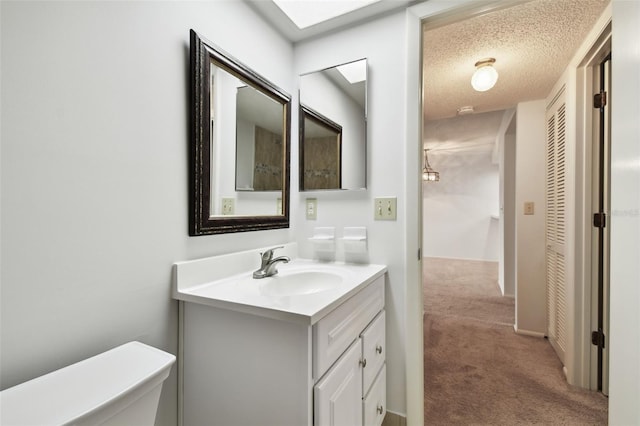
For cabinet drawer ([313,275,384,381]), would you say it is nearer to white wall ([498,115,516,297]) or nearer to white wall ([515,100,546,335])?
white wall ([515,100,546,335])

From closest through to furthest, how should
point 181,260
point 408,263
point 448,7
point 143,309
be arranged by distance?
1. point 143,309
2. point 181,260
3. point 448,7
4. point 408,263

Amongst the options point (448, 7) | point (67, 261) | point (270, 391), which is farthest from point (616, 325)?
point (67, 261)

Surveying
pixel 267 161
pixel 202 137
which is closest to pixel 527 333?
pixel 267 161

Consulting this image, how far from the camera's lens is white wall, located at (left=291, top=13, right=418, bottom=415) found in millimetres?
1440

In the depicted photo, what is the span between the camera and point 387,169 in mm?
1486

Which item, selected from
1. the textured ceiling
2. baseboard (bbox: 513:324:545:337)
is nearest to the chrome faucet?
the textured ceiling

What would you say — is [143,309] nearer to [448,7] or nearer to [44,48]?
[44,48]

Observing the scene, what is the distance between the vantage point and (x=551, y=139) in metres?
2.36

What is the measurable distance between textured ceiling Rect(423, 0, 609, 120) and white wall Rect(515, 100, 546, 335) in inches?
9.0

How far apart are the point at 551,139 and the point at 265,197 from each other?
2.47 metres

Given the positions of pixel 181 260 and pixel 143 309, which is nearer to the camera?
pixel 143 309

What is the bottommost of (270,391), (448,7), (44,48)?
(270,391)

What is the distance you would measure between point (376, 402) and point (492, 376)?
46.5 inches

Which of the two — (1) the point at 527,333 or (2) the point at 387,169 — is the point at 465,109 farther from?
(1) the point at 527,333
